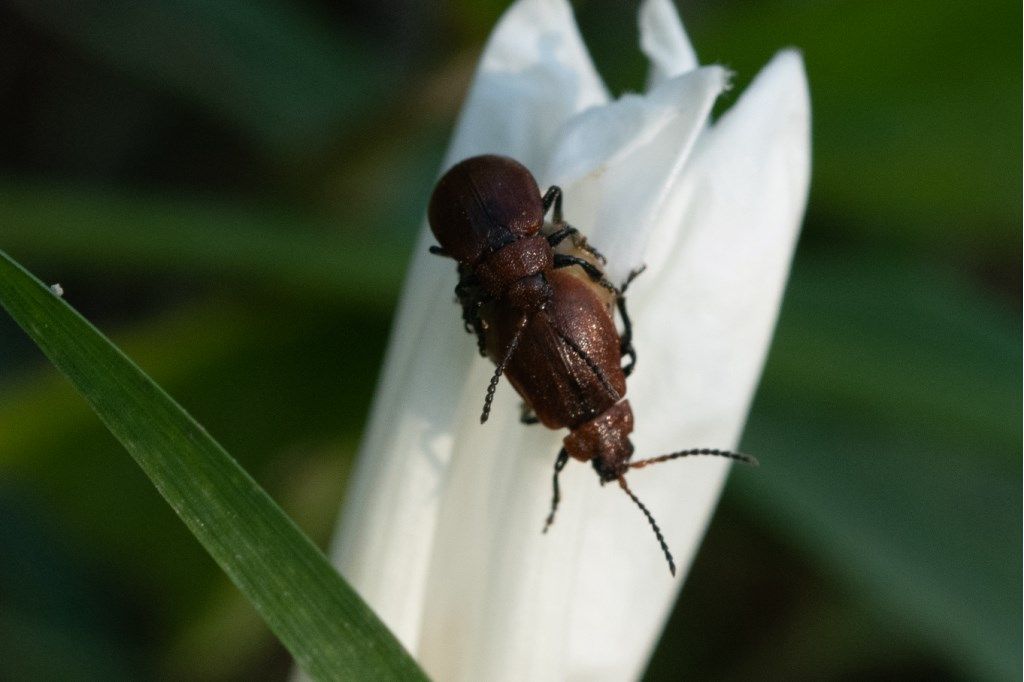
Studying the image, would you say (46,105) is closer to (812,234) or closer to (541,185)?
(812,234)

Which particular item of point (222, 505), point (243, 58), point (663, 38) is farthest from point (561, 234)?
point (243, 58)

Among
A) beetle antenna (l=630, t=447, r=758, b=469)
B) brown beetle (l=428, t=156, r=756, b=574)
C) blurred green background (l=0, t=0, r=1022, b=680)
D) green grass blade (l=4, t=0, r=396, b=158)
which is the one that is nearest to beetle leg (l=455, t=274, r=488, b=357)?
brown beetle (l=428, t=156, r=756, b=574)

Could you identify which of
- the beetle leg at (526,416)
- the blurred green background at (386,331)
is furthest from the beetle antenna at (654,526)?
the blurred green background at (386,331)

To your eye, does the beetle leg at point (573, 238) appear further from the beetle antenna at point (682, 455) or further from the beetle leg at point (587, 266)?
the beetle antenna at point (682, 455)

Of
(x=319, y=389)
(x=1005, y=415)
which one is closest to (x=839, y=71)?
(x=1005, y=415)

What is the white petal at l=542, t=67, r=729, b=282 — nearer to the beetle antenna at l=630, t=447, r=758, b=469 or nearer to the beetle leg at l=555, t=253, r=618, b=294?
the beetle leg at l=555, t=253, r=618, b=294

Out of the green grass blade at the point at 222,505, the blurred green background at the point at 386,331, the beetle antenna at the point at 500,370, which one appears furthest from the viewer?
the blurred green background at the point at 386,331

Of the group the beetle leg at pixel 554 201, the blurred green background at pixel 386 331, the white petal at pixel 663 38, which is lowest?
the blurred green background at pixel 386 331
